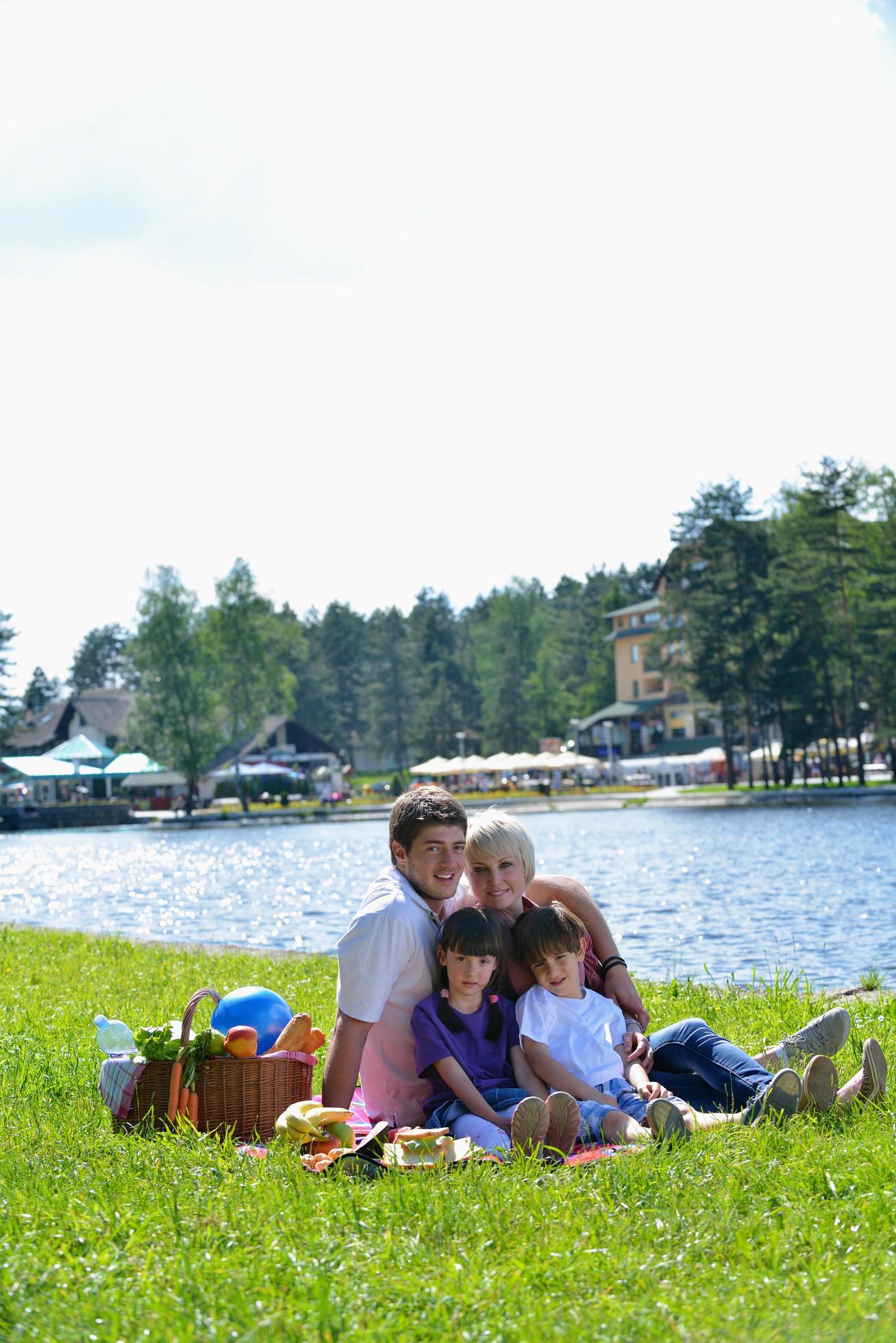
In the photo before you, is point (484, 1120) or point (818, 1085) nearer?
point (484, 1120)

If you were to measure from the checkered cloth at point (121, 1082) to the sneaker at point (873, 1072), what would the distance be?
2511 millimetres

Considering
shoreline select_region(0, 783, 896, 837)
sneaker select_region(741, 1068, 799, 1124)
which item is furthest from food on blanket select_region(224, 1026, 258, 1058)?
shoreline select_region(0, 783, 896, 837)

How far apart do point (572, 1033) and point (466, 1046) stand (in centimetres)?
38

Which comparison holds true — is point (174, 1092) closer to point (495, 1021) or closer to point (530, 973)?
point (495, 1021)

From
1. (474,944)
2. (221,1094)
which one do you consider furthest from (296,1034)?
(474,944)

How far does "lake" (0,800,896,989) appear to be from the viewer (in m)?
12.6

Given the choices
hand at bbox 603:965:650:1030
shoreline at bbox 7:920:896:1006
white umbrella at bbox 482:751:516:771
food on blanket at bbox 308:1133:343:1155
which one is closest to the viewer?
food on blanket at bbox 308:1133:343:1155

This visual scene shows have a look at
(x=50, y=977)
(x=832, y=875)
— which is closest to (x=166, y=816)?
(x=832, y=875)

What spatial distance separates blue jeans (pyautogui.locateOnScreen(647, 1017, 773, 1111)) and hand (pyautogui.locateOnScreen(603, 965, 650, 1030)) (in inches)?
4.3

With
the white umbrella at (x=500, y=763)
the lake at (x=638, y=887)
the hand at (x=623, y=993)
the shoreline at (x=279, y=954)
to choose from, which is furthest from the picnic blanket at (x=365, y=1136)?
the white umbrella at (x=500, y=763)

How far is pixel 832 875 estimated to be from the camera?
1991cm

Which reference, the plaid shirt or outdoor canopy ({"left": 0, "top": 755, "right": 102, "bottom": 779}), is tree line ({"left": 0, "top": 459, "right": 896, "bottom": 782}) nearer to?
outdoor canopy ({"left": 0, "top": 755, "right": 102, "bottom": 779})

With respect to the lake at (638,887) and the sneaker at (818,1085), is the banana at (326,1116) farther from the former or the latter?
the lake at (638,887)

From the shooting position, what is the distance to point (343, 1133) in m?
4.29
